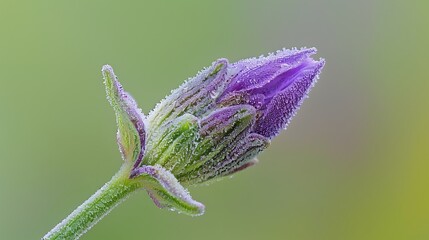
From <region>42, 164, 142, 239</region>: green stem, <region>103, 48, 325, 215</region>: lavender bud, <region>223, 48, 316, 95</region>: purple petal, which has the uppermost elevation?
<region>223, 48, 316, 95</region>: purple petal

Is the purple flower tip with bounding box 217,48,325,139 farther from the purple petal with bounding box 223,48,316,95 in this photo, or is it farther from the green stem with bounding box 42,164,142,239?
the green stem with bounding box 42,164,142,239

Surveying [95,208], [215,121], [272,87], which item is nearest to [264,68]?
[272,87]

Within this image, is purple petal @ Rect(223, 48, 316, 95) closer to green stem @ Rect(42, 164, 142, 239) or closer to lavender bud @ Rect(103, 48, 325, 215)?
lavender bud @ Rect(103, 48, 325, 215)

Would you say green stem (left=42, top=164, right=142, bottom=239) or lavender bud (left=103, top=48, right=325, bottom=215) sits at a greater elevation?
lavender bud (left=103, top=48, right=325, bottom=215)

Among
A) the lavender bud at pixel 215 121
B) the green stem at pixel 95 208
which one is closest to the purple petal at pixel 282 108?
the lavender bud at pixel 215 121

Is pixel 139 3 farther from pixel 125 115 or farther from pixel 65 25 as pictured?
pixel 125 115

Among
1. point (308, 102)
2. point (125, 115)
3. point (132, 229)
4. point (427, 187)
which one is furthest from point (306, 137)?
point (125, 115)

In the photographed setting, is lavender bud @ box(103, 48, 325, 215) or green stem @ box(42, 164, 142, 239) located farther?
lavender bud @ box(103, 48, 325, 215)

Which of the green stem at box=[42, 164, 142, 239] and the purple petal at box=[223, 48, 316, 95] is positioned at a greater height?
the purple petal at box=[223, 48, 316, 95]

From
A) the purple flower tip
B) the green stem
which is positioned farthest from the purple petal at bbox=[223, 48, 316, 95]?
the green stem
